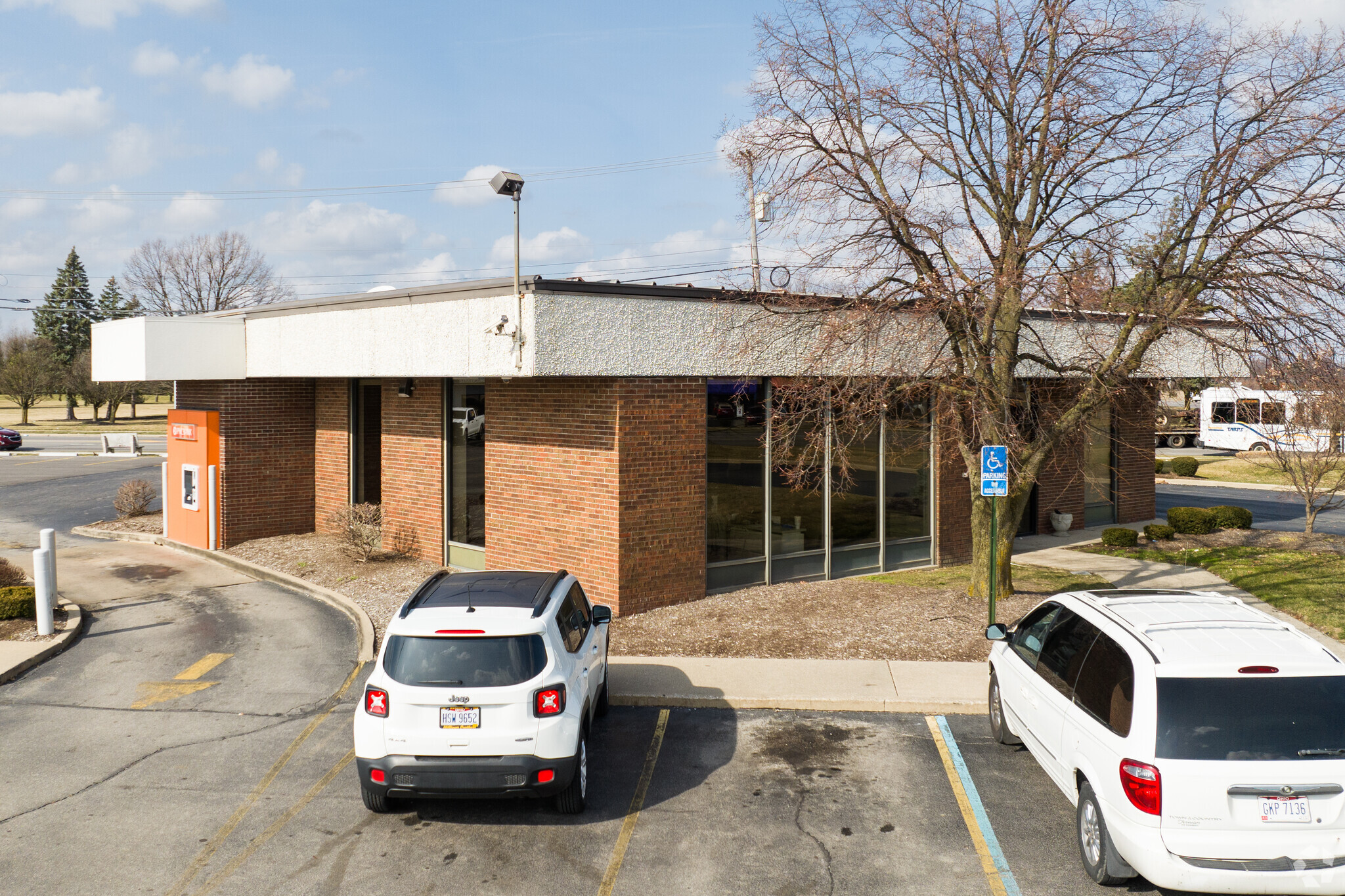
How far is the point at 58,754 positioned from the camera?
369 inches

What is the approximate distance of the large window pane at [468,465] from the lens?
1673cm

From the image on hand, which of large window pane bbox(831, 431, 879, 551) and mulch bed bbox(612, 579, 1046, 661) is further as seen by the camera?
large window pane bbox(831, 431, 879, 551)

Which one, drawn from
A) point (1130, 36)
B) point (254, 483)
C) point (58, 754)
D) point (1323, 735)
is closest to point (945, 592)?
point (1130, 36)

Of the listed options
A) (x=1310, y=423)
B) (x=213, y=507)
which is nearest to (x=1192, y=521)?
(x=1310, y=423)

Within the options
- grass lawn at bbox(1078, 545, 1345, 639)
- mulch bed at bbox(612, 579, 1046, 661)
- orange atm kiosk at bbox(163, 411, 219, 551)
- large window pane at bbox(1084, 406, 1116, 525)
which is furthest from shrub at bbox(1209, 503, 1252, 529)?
orange atm kiosk at bbox(163, 411, 219, 551)

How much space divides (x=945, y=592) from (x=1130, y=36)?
320 inches

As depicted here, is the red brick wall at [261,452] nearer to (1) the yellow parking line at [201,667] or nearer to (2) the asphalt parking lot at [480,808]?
(1) the yellow parking line at [201,667]

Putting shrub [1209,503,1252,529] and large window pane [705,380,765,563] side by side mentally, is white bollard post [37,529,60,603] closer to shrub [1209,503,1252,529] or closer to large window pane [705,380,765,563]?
large window pane [705,380,765,563]

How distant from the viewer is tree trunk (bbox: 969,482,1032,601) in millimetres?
14562

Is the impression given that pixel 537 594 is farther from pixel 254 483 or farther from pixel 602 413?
pixel 254 483

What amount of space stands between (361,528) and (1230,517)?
18133 mm

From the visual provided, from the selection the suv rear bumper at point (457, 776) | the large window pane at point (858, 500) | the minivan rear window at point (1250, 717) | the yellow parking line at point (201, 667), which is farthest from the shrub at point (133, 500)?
the minivan rear window at point (1250, 717)

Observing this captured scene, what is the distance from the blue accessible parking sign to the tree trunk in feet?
8.95

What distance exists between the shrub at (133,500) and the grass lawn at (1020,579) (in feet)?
61.5
